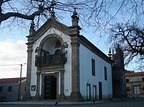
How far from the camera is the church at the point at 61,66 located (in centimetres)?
2369

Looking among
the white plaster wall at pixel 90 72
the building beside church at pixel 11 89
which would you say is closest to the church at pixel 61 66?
the white plaster wall at pixel 90 72

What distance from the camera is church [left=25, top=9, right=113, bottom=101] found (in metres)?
23.7

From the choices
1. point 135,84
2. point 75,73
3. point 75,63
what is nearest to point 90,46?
point 75,63

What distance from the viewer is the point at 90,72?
27.6 meters

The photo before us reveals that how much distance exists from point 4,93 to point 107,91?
23972mm

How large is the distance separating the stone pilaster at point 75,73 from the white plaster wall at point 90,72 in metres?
1.03

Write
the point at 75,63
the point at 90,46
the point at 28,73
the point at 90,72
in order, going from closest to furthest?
the point at 75,63 < the point at 28,73 < the point at 90,72 < the point at 90,46

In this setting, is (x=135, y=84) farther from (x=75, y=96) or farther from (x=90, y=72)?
(x=75, y=96)

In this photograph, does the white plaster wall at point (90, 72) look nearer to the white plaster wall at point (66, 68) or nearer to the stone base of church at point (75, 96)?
the stone base of church at point (75, 96)

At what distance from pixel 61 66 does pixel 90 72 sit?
192 inches

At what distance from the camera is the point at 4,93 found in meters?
47.0

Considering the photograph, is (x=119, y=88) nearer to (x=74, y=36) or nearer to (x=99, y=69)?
(x=99, y=69)

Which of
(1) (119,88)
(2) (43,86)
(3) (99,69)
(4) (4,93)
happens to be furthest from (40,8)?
(4) (4,93)

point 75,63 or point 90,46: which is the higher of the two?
point 90,46
